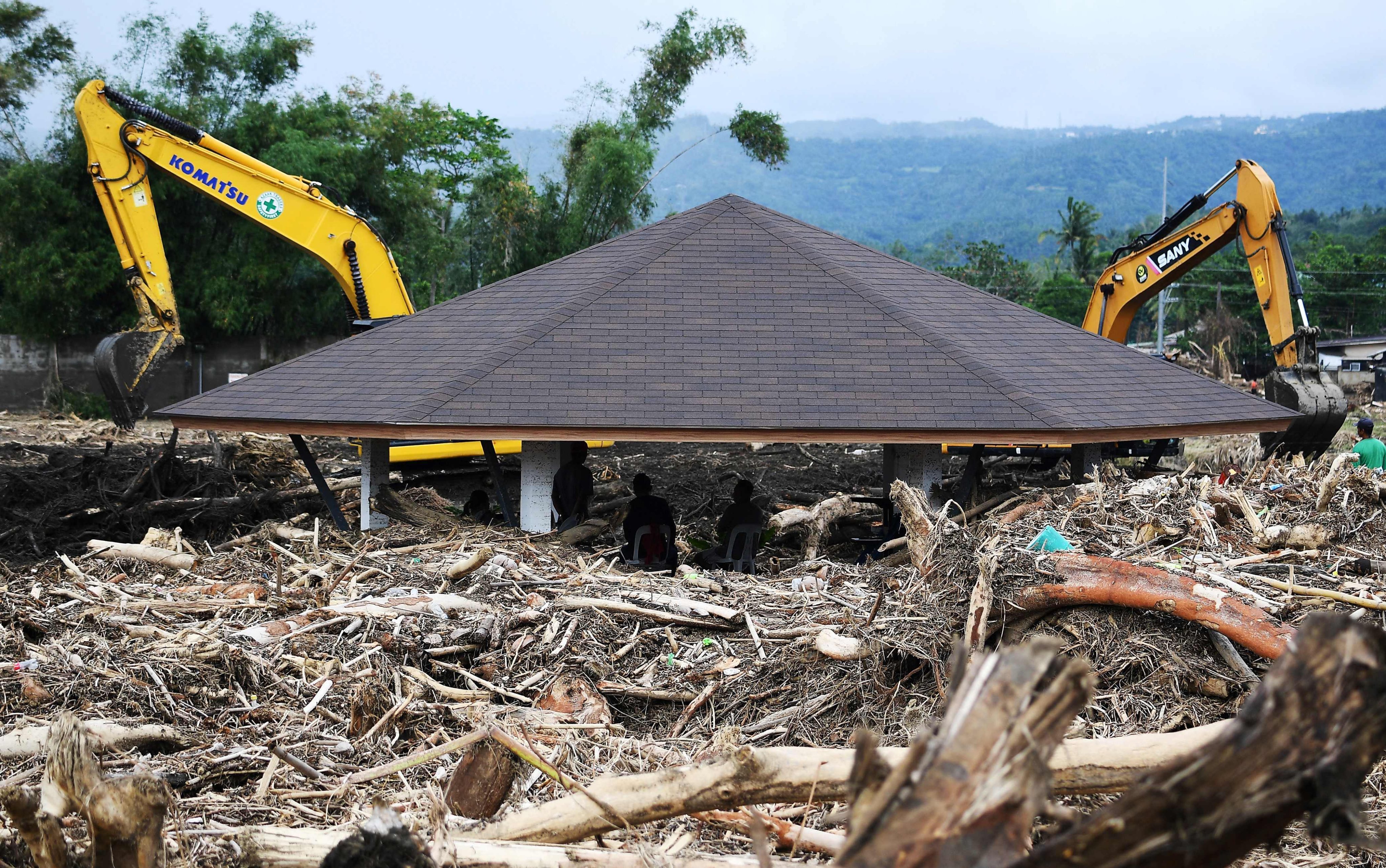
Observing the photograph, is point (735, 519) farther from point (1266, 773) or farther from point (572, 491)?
point (1266, 773)

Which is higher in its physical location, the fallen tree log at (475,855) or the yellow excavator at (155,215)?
the yellow excavator at (155,215)

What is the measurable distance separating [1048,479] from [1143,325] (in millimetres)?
72900

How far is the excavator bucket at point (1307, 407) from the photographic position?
14180 millimetres

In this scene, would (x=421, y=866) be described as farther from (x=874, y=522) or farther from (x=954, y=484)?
(x=954, y=484)

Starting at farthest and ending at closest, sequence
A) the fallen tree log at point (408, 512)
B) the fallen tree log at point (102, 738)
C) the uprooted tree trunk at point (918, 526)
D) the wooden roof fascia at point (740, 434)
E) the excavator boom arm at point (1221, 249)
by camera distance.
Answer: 1. the excavator boom arm at point (1221, 249)
2. the fallen tree log at point (408, 512)
3. the wooden roof fascia at point (740, 434)
4. the uprooted tree trunk at point (918, 526)
5. the fallen tree log at point (102, 738)

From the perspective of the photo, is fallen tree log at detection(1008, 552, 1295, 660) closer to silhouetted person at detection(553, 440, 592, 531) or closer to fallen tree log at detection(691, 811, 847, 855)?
fallen tree log at detection(691, 811, 847, 855)

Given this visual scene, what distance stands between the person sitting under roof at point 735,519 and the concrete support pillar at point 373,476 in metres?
4.28

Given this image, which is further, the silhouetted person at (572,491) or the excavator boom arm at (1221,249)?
the excavator boom arm at (1221,249)

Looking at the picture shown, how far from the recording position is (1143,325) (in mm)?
81812

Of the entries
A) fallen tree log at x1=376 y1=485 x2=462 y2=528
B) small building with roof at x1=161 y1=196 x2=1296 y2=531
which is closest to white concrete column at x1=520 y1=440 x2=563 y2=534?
small building with roof at x1=161 y1=196 x2=1296 y2=531

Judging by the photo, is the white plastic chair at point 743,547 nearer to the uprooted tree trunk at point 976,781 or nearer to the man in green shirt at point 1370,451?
the man in green shirt at point 1370,451

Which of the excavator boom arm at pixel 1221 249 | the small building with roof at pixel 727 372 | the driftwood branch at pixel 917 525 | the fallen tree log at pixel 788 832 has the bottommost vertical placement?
the fallen tree log at pixel 788 832

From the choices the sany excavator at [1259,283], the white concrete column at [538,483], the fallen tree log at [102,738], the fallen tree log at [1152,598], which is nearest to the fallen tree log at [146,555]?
the white concrete column at [538,483]

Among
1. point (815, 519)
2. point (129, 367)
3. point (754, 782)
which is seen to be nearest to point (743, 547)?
point (815, 519)
